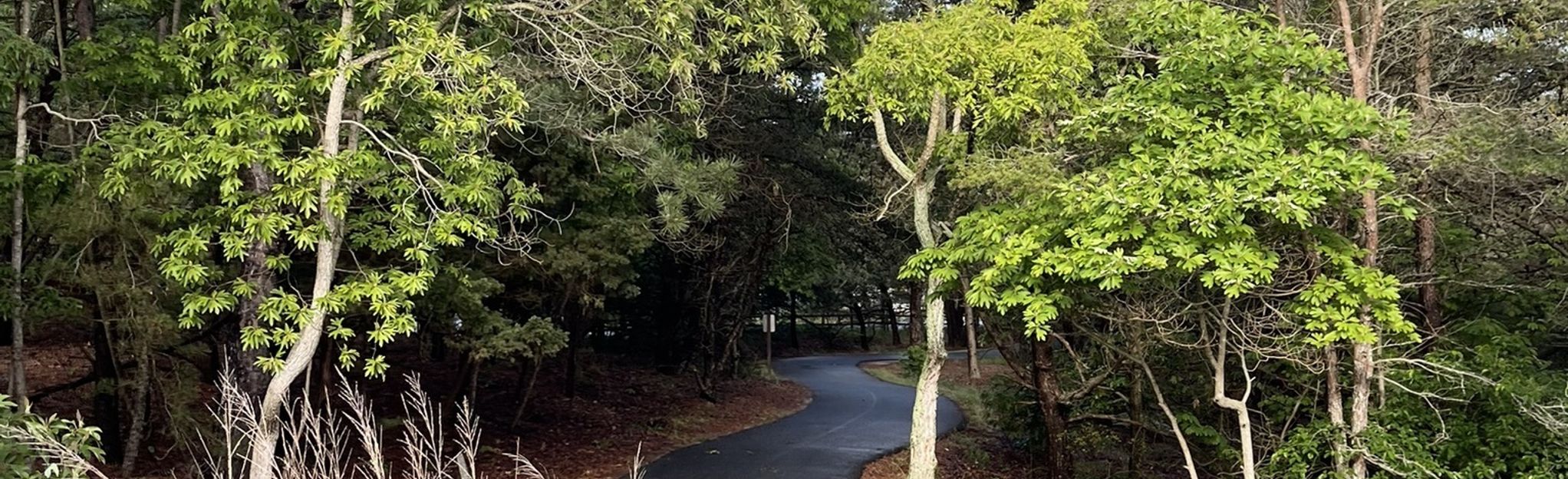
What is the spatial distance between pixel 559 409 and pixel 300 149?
9.01 metres

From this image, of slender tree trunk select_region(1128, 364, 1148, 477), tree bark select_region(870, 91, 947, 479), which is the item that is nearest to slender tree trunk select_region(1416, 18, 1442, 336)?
slender tree trunk select_region(1128, 364, 1148, 477)

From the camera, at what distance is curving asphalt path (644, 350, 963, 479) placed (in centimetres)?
1155

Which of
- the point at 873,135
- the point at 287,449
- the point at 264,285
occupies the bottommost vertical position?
the point at 287,449

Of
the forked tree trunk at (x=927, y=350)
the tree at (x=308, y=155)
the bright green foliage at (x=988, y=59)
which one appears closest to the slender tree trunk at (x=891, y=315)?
the forked tree trunk at (x=927, y=350)

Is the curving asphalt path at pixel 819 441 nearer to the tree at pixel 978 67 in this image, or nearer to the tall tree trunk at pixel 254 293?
the tree at pixel 978 67

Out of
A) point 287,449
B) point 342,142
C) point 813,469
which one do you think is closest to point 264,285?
point 342,142

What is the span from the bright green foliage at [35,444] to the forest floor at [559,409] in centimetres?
399

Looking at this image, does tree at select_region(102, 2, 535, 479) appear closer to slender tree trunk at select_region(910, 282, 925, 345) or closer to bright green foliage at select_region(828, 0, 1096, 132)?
bright green foliage at select_region(828, 0, 1096, 132)

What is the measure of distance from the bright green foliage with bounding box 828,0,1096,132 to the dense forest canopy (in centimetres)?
4

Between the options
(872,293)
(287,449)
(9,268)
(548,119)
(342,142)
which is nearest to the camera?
(287,449)

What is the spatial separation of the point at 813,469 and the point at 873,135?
6.20 m

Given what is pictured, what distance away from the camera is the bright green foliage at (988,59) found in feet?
25.8

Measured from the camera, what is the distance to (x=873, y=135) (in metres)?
15.6

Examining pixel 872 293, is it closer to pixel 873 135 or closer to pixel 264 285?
pixel 873 135
